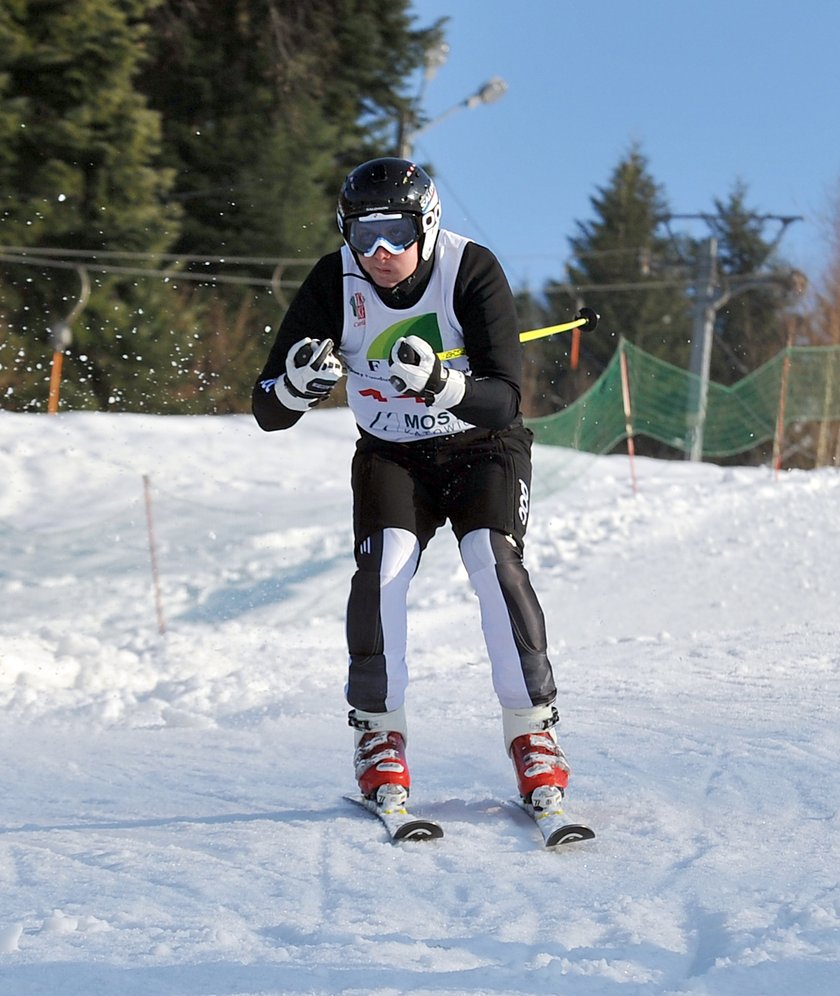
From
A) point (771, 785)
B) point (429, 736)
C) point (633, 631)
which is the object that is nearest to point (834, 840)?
point (771, 785)

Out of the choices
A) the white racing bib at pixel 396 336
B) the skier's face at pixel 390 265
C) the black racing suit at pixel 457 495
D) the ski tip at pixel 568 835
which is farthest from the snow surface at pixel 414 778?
the skier's face at pixel 390 265

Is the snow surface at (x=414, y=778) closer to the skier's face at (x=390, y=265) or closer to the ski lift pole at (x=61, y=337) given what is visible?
the skier's face at (x=390, y=265)

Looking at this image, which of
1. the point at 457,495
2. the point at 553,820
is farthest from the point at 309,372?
the point at 553,820

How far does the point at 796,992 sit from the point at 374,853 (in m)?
1.21

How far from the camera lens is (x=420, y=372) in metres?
3.33

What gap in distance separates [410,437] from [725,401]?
14915 millimetres

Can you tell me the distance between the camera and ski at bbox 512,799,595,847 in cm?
331

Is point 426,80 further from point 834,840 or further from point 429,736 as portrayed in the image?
point 834,840

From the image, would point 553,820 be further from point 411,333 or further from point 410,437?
point 411,333

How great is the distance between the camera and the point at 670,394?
17828mm

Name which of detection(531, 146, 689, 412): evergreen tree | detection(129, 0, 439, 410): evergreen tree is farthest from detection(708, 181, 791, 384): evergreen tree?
detection(129, 0, 439, 410): evergreen tree

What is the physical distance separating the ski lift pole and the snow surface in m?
4.32

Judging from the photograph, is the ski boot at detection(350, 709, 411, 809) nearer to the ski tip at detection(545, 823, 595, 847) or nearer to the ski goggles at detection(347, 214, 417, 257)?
the ski tip at detection(545, 823, 595, 847)

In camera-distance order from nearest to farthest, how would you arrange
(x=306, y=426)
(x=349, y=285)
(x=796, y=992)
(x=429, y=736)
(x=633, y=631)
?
1. (x=796, y=992)
2. (x=349, y=285)
3. (x=429, y=736)
4. (x=633, y=631)
5. (x=306, y=426)
